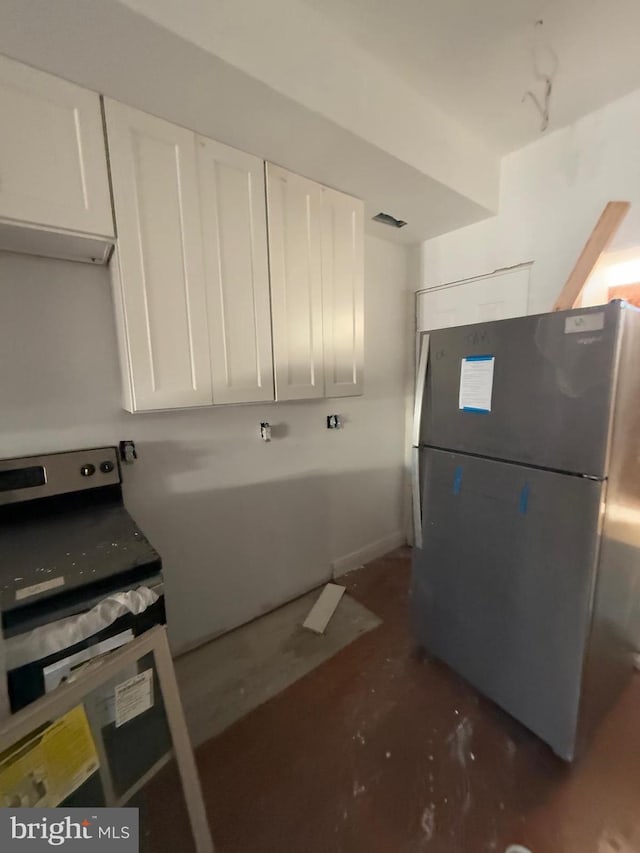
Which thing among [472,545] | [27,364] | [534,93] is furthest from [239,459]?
[534,93]

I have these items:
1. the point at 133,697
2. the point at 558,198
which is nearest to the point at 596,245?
the point at 558,198

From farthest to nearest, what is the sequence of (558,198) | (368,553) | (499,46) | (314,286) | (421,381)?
(368,553), (558,198), (314,286), (421,381), (499,46)

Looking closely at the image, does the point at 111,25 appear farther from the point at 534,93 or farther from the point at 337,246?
the point at 534,93

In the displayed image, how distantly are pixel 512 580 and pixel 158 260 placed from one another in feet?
5.74

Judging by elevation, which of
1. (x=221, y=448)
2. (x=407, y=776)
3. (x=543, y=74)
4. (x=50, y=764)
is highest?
(x=543, y=74)

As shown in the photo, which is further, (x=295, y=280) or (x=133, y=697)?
(x=295, y=280)

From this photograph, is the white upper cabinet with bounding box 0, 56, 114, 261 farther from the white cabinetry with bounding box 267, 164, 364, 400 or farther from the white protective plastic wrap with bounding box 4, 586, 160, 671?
the white protective plastic wrap with bounding box 4, 586, 160, 671

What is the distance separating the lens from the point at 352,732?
1405 millimetres

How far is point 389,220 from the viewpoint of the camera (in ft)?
6.98

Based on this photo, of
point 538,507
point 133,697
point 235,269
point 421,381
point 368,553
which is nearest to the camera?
point 133,697

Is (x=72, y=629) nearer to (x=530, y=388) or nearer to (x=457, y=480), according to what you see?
(x=457, y=480)

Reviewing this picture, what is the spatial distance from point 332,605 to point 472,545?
1.06m

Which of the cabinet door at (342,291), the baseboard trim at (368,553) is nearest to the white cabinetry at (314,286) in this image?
the cabinet door at (342,291)

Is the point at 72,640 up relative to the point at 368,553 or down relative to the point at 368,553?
A: up
